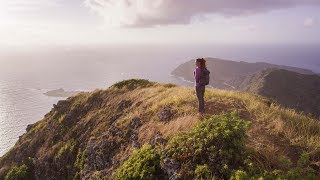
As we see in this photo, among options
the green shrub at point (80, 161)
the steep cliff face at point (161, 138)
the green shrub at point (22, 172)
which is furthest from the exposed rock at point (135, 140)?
the green shrub at point (22, 172)


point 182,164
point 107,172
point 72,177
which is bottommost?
point 72,177

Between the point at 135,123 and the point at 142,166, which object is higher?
the point at 135,123

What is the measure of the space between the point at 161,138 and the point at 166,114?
2.98 m

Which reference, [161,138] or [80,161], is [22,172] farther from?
[161,138]

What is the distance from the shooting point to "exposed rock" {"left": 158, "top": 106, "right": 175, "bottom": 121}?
57.9ft

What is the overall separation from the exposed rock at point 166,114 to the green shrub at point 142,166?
2837mm

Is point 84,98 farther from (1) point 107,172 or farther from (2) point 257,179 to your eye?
(2) point 257,179

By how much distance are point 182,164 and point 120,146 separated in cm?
745

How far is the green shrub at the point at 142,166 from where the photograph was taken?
13297mm

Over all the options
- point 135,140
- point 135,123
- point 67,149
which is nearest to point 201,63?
point 135,140

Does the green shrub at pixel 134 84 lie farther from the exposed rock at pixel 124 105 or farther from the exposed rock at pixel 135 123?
the exposed rock at pixel 135 123

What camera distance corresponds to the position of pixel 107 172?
1736 cm

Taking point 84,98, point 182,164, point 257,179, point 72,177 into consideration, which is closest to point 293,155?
point 257,179

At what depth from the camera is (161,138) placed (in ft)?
49.5
